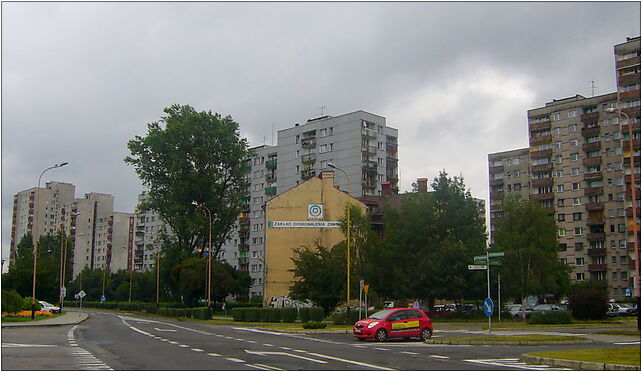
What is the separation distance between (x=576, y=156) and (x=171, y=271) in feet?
208

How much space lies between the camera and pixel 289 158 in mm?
111750

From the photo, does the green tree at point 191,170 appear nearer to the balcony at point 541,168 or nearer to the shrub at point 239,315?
the shrub at point 239,315

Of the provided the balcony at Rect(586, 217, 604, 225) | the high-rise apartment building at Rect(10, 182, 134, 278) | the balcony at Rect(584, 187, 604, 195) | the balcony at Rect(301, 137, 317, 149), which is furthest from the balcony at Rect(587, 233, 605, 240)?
the high-rise apartment building at Rect(10, 182, 134, 278)

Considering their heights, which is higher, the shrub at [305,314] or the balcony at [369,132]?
the balcony at [369,132]

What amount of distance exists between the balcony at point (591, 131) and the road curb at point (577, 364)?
287ft

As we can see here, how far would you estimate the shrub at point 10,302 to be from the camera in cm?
4078

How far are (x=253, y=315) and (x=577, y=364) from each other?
36119mm

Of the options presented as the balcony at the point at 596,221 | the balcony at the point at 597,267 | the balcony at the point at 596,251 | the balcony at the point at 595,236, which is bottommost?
the balcony at the point at 597,267

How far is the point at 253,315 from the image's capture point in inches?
1967

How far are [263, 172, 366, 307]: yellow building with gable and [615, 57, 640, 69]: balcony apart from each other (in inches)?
1736

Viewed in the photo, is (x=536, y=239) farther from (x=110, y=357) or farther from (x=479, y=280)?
(x=110, y=357)

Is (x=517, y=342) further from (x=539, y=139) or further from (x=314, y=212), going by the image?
(x=539, y=139)

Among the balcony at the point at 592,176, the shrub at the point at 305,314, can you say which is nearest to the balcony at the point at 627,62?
the balcony at the point at 592,176

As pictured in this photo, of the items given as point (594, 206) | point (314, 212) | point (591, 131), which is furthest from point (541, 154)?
point (314, 212)
